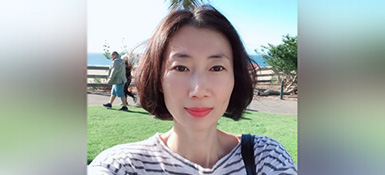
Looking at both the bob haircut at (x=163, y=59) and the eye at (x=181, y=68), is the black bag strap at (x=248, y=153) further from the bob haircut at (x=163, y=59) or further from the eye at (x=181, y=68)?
the eye at (x=181, y=68)

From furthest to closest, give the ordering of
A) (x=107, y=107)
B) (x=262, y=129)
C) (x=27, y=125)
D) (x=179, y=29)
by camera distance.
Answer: (x=262, y=129) → (x=107, y=107) → (x=179, y=29) → (x=27, y=125)

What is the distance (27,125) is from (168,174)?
397mm

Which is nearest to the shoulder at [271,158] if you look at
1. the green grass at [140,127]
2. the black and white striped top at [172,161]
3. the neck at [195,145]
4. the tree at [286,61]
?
the black and white striped top at [172,161]

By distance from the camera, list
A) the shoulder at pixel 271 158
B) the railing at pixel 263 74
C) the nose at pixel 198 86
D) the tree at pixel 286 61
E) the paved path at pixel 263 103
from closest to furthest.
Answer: the nose at pixel 198 86
the shoulder at pixel 271 158
the railing at pixel 263 74
the paved path at pixel 263 103
the tree at pixel 286 61

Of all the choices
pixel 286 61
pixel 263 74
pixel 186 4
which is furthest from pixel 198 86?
pixel 286 61

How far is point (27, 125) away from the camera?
41 cm

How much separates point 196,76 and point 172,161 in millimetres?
254

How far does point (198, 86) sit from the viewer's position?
2.02 feet

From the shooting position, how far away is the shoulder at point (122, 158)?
0.66 metres

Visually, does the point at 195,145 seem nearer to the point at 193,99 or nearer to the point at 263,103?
the point at 193,99

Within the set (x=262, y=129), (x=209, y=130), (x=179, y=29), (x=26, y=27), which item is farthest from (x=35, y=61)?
(x=262, y=129)

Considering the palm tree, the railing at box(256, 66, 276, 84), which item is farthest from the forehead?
the railing at box(256, 66, 276, 84)

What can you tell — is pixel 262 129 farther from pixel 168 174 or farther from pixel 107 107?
pixel 168 174

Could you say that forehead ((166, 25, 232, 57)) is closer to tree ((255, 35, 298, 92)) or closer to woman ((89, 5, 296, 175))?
woman ((89, 5, 296, 175))
